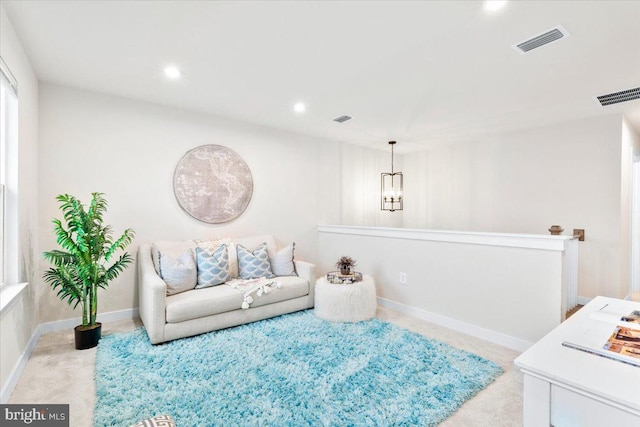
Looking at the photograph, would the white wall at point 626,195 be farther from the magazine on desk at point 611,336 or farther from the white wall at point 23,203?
the white wall at point 23,203

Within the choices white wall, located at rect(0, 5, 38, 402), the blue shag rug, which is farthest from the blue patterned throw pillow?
white wall, located at rect(0, 5, 38, 402)

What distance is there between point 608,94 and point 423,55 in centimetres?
226

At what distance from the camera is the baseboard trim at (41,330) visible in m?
1.95

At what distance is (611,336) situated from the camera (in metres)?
1.11

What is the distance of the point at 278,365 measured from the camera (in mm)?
2340

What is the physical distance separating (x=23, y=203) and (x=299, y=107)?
8.86ft

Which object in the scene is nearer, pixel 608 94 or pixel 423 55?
pixel 423 55

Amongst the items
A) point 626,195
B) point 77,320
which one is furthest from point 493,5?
point 77,320

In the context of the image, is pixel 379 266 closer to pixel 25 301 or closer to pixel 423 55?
pixel 423 55

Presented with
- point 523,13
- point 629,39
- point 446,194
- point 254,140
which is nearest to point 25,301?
point 254,140

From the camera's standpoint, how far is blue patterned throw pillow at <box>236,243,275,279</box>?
11.8ft

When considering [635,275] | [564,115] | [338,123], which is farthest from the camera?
[635,275]

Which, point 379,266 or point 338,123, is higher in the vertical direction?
point 338,123

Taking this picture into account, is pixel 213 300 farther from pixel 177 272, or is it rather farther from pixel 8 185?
pixel 8 185
